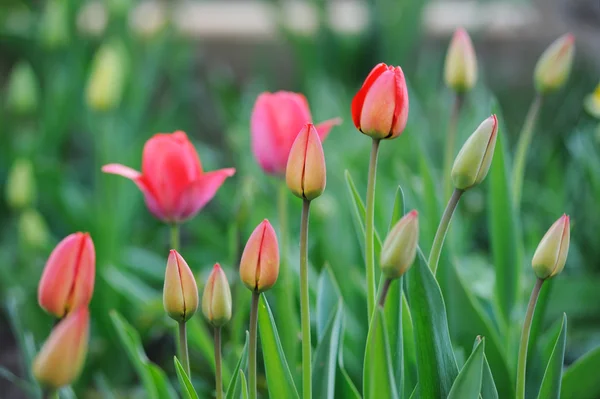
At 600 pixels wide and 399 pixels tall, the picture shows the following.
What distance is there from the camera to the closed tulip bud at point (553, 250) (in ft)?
1.26

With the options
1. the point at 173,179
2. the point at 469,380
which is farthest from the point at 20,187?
the point at 469,380

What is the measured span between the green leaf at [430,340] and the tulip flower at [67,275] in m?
0.19

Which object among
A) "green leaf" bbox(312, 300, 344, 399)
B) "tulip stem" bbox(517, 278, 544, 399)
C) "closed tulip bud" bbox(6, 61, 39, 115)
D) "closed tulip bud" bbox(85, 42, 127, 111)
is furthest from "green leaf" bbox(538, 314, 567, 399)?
"closed tulip bud" bbox(6, 61, 39, 115)

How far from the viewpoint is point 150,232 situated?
1.18 metres

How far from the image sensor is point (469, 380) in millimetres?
390

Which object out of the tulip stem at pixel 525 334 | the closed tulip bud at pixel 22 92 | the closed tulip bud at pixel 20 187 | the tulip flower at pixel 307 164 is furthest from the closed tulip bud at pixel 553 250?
the closed tulip bud at pixel 22 92

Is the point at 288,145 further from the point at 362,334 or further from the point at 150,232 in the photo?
the point at 150,232

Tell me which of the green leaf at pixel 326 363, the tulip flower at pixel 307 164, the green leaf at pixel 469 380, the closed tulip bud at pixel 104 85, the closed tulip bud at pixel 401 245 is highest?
the closed tulip bud at pixel 104 85

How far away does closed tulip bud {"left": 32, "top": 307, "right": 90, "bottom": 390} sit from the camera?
0.95ft

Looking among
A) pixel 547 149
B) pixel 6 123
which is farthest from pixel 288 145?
pixel 6 123

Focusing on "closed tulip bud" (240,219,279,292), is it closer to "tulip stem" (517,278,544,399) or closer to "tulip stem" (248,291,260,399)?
"tulip stem" (248,291,260,399)

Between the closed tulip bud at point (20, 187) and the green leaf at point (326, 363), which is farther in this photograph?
the closed tulip bud at point (20, 187)

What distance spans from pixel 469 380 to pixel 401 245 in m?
0.10

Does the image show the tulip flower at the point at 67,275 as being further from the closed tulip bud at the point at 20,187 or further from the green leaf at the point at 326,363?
the closed tulip bud at the point at 20,187
